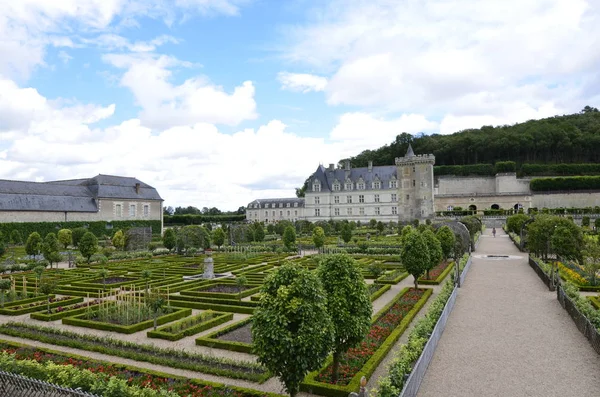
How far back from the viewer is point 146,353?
10461 millimetres

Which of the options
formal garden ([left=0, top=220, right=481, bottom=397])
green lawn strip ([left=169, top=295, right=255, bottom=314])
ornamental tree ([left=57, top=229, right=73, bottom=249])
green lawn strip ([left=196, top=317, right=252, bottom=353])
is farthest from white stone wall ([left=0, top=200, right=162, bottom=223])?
green lawn strip ([left=196, top=317, right=252, bottom=353])

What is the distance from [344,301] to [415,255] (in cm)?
972

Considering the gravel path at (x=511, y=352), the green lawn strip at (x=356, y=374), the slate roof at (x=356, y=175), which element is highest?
the slate roof at (x=356, y=175)

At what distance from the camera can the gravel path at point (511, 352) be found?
820 centimetres

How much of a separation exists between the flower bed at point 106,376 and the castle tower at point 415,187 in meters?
55.6

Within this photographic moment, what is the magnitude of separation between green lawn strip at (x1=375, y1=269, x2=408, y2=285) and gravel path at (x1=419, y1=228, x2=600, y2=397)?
357 centimetres

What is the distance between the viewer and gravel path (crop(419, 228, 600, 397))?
323 inches

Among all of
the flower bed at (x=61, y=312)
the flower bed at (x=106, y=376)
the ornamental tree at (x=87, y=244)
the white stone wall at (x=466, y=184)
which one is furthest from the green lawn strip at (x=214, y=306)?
the white stone wall at (x=466, y=184)

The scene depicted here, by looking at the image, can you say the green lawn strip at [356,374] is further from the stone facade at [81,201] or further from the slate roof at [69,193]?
the slate roof at [69,193]

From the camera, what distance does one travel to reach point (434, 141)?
306ft

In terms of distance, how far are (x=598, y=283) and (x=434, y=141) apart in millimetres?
79290

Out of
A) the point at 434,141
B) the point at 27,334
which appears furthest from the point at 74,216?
the point at 434,141

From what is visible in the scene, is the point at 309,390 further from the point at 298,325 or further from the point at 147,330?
the point at 147,330

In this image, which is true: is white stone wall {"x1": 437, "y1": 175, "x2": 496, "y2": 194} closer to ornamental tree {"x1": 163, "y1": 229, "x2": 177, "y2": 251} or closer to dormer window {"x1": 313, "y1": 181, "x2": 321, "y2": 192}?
dormer window {"x1": 313, "y1": 181, "x2": 321, "y2": 192}
